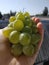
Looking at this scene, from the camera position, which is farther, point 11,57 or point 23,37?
point 11,57

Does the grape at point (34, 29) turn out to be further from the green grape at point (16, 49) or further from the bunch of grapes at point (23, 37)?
the green grape at point (16, 49)

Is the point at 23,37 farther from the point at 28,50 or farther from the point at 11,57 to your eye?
the point at 11,57

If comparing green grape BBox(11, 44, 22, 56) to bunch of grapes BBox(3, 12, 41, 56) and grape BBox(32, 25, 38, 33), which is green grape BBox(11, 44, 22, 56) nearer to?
bunch of grapes BBox(3, 12, 41, 56)

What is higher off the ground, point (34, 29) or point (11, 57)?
point (34, 29)

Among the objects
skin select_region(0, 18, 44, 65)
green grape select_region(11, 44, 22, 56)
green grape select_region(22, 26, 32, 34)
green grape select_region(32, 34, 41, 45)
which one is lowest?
skin select_region(0, 18, 44, 65)

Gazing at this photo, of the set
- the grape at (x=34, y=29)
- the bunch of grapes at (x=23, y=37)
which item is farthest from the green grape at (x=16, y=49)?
the grape at (x=34, y=29)

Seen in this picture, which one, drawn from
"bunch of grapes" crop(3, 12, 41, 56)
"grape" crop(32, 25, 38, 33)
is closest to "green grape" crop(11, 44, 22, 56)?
"bunch of grapes" crop(3, 12, 41, 56)

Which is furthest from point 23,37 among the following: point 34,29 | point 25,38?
point 34,29

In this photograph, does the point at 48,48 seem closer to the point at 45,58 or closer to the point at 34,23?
the point at 45,58

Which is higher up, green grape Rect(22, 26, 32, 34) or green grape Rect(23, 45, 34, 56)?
green grape Rect(22, 26, 32, 34)
